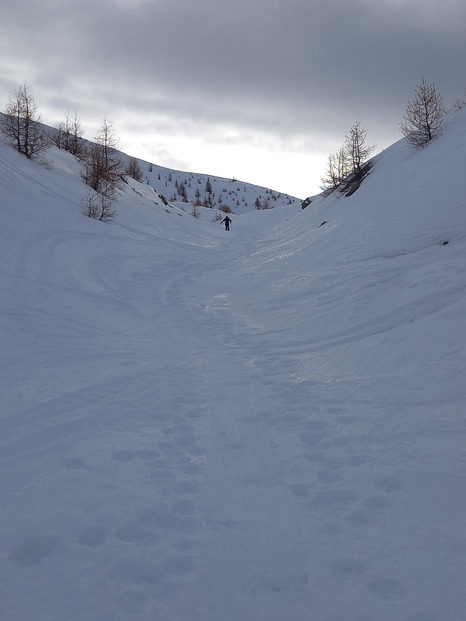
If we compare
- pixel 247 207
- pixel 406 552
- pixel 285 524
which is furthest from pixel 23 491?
pixel 247 207

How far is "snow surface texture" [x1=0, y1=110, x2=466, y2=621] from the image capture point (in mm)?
2139

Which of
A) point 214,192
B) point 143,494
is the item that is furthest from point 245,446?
point 214,192

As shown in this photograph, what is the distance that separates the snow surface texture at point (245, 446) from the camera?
7.02 feet

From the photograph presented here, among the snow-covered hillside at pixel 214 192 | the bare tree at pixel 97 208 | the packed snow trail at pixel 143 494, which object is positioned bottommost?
the packed snow trail at pixel 143 494

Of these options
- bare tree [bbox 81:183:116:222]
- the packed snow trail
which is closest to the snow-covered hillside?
bare tree [bbox 81:183:116:222]

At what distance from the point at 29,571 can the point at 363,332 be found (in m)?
5.25

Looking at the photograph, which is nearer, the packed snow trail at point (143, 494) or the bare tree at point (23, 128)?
the packed snow trail at point (143, 494)

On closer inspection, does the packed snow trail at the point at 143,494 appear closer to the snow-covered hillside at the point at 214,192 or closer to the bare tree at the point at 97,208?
the bare tree at the point at 97,208

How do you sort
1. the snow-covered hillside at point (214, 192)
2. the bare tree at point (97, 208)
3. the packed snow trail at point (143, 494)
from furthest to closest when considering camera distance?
the snow-covered hillside at point (214, 192) → the bare tree at point (97, 208) → the packed snow trail at point (143, 494)

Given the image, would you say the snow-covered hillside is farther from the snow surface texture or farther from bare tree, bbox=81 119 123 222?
the snow surface texture

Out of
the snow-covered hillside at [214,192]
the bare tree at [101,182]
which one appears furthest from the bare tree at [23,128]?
the snow-covered hillside at [214,192]

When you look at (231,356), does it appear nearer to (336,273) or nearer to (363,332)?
(363,332)

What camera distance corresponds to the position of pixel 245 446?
366 centimetres

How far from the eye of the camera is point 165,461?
3344 millimetres
